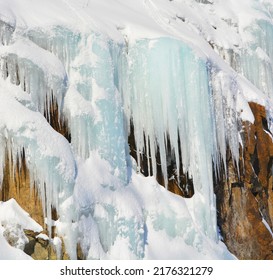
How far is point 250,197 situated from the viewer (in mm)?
19578

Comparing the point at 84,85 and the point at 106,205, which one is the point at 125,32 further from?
the point at 106,205

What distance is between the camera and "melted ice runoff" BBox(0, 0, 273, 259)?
15.0 meters

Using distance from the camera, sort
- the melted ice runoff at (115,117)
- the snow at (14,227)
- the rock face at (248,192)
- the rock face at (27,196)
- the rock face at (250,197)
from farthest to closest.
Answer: the rock face at (250,197)
the rock face at (248,192)
the melted ice runoff at (115,117)
the rock face at (27,196)
the snow at (14,227)

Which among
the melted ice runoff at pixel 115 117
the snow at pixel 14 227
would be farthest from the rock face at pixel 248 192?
the snow at pixel 14 227

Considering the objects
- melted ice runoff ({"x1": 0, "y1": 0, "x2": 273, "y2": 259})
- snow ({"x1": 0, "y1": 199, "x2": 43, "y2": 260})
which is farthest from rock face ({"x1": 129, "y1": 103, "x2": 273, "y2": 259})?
snow ({"x1": 0, "y1": 199, "x2": 43, "y2": 260})

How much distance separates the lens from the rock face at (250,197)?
18.9 m

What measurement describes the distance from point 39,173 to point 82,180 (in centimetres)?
115

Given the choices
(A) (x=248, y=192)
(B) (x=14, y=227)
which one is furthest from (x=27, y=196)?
(A) (x=248, y=192)

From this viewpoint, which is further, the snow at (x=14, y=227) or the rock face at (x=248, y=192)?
the rock face at (x=248, y=192)

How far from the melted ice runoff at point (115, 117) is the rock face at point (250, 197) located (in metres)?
0.53

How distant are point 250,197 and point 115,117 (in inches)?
198

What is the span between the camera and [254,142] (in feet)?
65.2

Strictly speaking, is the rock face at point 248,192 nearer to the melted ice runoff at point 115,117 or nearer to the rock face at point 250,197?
the rock face at point 250,197
